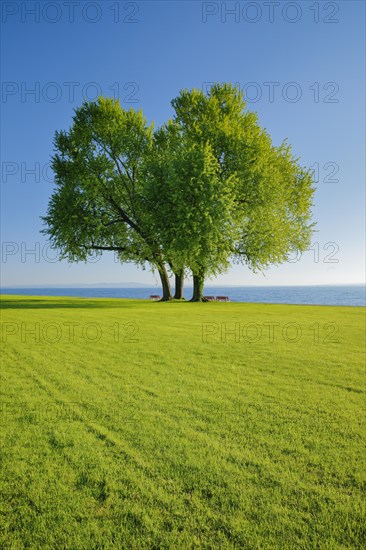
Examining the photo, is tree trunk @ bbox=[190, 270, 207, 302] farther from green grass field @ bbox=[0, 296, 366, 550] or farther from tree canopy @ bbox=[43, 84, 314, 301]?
green grass field @ bbox=[0, 296, 366, 550]

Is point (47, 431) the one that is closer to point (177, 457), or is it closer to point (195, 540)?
point (177, 457)

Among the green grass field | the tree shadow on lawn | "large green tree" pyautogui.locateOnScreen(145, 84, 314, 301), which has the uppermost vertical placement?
"large green tree" pyautogui.locateOnScreen(145, 84, 314, 301)

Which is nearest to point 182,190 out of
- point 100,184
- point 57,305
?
point 100,184

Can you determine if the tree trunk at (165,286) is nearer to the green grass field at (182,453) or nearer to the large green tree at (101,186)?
the large green tree at (101,186)

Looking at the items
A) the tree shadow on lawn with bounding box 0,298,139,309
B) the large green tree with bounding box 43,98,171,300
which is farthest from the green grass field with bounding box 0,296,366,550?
the large green tree with bounding box 43,98,171,300

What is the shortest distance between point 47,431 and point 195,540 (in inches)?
108

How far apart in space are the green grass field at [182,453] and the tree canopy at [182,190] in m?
20.7

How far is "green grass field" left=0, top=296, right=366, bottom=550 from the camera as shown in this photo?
3002mm

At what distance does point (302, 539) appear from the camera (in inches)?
114

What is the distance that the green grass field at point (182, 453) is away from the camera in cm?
300

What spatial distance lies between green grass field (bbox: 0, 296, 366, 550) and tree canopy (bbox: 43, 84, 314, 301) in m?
20.7

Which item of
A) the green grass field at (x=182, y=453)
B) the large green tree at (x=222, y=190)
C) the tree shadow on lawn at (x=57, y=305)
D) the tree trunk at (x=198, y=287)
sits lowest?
the green grass field at (x=182, y=453)

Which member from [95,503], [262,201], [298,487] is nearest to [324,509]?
[298,487]

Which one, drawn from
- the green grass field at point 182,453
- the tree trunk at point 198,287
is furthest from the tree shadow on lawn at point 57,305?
the green grass field at point 182,453
